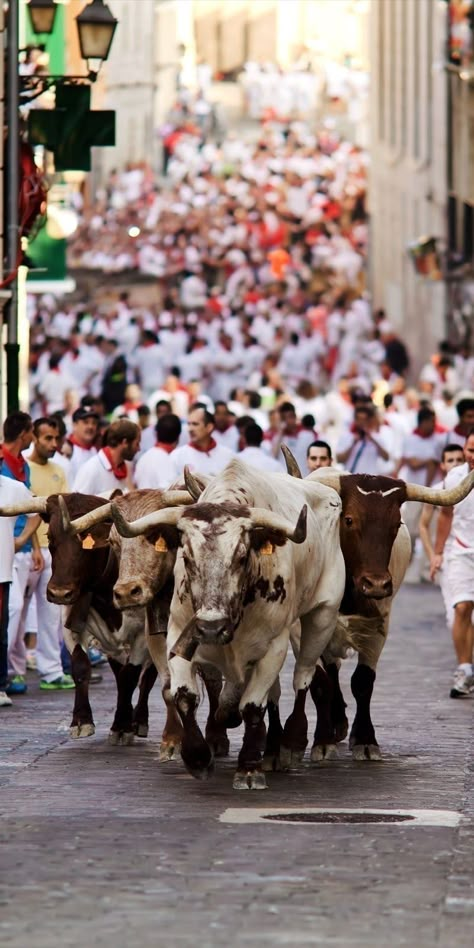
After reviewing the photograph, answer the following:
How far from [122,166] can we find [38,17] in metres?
51.5

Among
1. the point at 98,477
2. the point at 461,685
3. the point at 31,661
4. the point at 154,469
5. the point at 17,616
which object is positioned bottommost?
the point at 31,661

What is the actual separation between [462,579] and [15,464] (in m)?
2.85

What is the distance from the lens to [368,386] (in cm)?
3934

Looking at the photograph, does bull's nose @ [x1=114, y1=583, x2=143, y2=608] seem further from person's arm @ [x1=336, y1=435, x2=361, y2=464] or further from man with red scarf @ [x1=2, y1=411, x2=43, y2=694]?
person's arm @ [x1=336, y1=435, x2=361, y2=464]

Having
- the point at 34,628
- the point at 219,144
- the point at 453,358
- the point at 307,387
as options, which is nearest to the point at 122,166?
the point at 219,144

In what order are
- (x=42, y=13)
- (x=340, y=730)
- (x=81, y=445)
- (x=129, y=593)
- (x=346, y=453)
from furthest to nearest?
(x=346, y=453) < (x=42, y=13) < (x=81, y=445) < (x=340, y=730) < (x=129, y=593)

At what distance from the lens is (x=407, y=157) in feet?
190

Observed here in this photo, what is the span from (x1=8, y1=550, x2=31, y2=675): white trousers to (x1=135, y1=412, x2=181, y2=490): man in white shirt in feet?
9.57

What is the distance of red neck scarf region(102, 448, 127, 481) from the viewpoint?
16812mm

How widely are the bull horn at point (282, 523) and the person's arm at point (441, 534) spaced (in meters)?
4.74

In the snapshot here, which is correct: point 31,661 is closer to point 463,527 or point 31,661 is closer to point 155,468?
point 155,468

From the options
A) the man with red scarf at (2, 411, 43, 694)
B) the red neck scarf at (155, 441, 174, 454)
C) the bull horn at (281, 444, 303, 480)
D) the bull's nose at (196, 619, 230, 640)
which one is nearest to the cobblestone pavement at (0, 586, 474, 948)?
the bull's nose at (196, 619, 230, 640)

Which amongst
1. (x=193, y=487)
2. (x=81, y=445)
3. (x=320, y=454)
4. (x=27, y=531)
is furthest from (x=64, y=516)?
(x=81, y=445)

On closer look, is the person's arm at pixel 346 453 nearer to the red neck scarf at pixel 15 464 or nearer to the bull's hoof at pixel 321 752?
the red neck scarf at pixel 15 464
